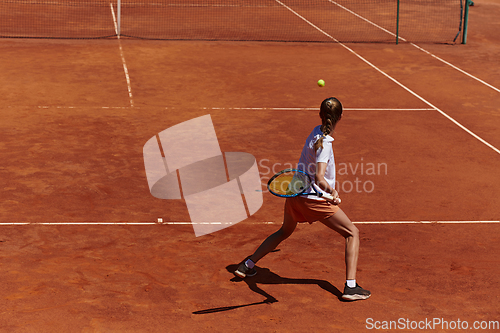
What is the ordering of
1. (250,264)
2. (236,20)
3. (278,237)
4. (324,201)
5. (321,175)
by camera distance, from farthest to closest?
(236,20) < (250,264) < (278,237) < (324,201) < (321,175)

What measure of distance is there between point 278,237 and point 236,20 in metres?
18.8

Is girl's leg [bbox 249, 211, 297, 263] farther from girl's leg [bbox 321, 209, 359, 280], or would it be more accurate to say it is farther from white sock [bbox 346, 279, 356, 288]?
white sock [bbox 346, 279, 356, 288]

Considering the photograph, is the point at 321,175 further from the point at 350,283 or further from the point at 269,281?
the point at 269,281

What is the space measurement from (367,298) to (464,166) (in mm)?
5056

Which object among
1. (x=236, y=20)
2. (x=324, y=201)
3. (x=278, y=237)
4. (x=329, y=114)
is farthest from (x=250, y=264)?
(x=236, y=20)

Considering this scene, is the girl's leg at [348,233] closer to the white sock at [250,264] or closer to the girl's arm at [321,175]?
the girl's arm at [321,175]

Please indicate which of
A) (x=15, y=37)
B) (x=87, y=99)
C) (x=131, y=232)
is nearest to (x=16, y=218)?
(x=131, y=232)

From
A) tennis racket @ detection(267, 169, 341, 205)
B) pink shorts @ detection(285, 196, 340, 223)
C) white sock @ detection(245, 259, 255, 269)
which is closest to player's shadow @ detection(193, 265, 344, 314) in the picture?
white sock @ detection(245, 259, 255, 269)

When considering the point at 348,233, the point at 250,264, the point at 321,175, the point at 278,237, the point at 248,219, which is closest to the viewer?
the point at 321,175

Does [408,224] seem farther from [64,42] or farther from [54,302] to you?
[64,42]

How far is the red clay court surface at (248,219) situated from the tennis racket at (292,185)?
3.59 ft

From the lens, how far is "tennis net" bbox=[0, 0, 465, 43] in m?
21.5

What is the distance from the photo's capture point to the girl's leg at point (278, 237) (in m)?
6.43

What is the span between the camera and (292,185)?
20.3ft
